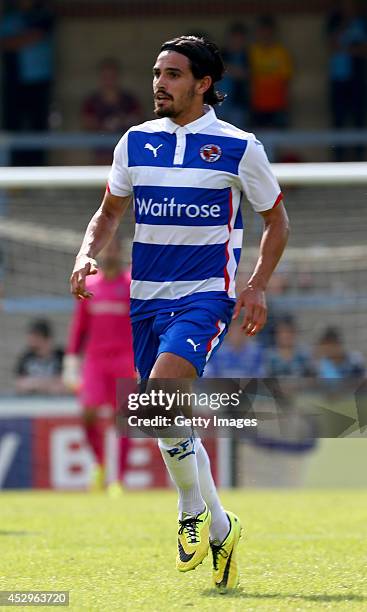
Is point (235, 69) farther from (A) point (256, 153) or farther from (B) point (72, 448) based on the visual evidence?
(A) point (256, 153)

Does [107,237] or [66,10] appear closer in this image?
[107,237]

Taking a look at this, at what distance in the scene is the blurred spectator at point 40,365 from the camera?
13016 mm

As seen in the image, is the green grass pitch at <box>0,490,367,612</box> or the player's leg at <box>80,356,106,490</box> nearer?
the green grass pitch at <box>0,490,367,612</box>

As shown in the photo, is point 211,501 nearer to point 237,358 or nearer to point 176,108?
point 176,108

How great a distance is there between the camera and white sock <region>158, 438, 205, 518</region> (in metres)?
5.69

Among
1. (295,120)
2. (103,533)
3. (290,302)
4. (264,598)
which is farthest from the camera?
(295,120)

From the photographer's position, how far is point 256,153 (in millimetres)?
5883

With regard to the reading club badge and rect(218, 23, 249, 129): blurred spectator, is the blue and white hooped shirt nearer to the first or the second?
the reading club badge

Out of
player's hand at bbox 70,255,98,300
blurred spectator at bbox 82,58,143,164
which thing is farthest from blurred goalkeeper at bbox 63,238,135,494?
player's hand at bbox 70,255,98,300

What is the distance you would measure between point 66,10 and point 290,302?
788 cm

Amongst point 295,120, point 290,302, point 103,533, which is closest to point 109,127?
point 295,120

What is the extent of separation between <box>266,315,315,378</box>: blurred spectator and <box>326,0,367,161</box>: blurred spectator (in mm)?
4764

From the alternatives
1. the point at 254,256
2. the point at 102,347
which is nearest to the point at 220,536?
the point at 102,347

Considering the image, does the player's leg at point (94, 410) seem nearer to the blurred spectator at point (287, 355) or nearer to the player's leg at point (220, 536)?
the blurred spectator at point (287, 355)
